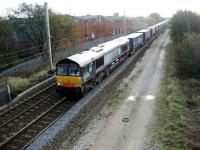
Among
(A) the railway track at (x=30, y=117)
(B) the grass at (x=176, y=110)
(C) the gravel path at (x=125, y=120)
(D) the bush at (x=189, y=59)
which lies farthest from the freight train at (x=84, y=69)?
(D) the bush at (x=189, y=59)

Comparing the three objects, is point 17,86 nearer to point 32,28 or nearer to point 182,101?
point 182,101

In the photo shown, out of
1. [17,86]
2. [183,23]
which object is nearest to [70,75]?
[17,86]

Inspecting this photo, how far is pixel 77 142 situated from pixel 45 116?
4971 millimetres

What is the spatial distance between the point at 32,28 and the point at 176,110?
28555 millimetres

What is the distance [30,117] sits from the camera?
20203 millimetres

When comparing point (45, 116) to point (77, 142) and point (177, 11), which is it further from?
point (177, 11)

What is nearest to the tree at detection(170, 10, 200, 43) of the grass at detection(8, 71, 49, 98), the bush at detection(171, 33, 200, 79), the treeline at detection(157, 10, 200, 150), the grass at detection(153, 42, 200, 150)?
the treeline at detection(157, 10, 200, 150)

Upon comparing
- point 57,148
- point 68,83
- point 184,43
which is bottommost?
point 57,148

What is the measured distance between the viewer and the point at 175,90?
82.2ft

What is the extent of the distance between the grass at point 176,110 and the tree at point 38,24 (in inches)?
701

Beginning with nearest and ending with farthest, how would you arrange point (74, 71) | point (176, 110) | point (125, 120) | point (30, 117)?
point (125, 120), point (176, 110), point (30, 117), point (74, 71)

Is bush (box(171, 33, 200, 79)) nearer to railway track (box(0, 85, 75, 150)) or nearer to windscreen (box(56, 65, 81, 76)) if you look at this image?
windscreen (box(56, 65, 81, 76))

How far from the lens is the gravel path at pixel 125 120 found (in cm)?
1565

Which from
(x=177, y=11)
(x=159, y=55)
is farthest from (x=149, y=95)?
(x=177, y=11)
